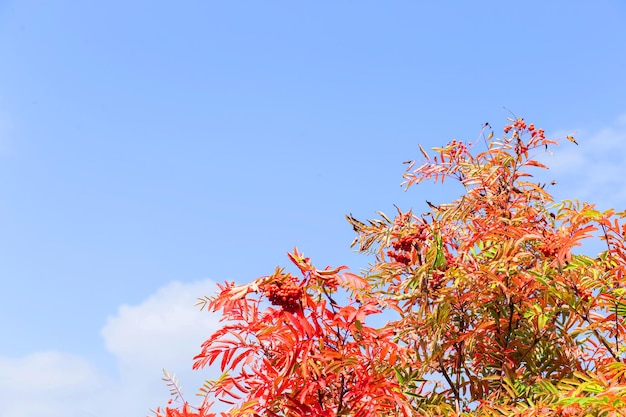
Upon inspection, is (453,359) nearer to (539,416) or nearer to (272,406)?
(539,416)

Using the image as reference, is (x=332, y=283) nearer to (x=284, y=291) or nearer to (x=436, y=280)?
(x=284, y=291)

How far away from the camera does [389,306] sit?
418 centimetres

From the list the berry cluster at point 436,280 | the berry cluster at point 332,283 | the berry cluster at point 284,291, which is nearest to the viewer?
the berry cluster at point 284,291

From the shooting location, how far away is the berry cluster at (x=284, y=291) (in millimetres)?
3422

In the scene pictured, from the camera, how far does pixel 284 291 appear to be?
3.42 meters

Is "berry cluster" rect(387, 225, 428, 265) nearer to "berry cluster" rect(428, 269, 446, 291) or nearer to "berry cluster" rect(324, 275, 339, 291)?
"berry cluster" rect(428, 269, 446, 291)

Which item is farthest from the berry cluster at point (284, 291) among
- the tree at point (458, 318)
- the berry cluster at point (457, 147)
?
the berry cluster at point (457, 147)

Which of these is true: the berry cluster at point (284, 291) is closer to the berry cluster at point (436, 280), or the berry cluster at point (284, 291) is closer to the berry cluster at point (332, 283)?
the berry cluster at point (332, 283)

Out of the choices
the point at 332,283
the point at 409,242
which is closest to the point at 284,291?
the point at 332,283

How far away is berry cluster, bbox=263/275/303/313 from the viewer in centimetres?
342

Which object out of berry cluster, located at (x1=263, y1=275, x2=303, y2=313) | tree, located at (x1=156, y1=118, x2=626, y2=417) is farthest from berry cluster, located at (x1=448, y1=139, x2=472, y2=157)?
berry cluster, located at (x1=263, y1=275, x2=303, y2=313)

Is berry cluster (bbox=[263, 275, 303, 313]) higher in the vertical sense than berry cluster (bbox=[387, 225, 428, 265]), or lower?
lower

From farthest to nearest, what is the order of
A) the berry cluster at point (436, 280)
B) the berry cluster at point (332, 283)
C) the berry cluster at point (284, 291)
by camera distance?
the berry cluster at point (436, 280)
the berry cluster at point (332, 283)
the berry cluster at point (284, 291)

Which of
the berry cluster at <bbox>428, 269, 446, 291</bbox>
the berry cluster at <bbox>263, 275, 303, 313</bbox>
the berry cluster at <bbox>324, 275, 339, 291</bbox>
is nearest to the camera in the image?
the berry cluster at <bbox>263, 275, 303, 313</bbox>
